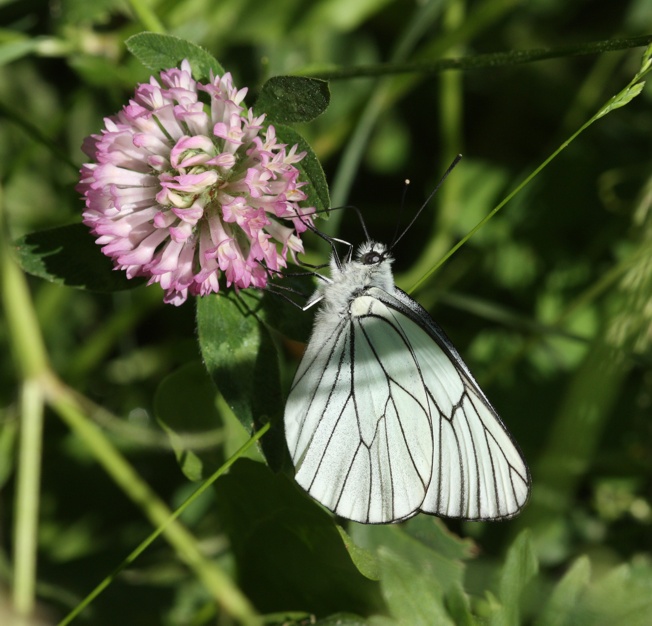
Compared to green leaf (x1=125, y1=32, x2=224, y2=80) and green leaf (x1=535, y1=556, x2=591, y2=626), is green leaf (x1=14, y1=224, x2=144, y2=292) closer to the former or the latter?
green leaf (x1=125, y1=32, x2=224, y2=80)

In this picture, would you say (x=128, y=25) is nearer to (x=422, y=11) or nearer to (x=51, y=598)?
(x=422, y=11)

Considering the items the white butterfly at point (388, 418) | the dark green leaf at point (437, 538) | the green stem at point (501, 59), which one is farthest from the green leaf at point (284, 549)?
the green stem at point (501, 59)

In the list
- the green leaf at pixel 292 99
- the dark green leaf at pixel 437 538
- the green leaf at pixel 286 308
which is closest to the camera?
the green leaf at pixel 292 99

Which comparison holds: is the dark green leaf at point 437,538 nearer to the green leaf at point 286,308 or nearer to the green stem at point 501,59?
the green leaf at point 286,308

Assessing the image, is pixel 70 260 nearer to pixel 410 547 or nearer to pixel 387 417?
pixel 387 417

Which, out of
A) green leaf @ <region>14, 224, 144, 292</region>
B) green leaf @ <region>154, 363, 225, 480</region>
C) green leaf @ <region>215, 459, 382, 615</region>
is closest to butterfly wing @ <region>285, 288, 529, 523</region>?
green leaf @ <region>215, 459, 382, 615</region>

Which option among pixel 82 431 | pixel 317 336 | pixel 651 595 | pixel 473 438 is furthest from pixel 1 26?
pixel 651 595

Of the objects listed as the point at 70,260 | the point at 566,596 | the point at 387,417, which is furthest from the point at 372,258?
the point at 566,596
